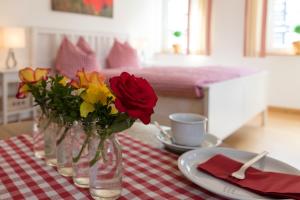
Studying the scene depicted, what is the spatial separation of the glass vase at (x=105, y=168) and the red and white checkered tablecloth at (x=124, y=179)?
1.1 inches

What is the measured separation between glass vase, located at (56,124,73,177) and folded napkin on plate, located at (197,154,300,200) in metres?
0.35

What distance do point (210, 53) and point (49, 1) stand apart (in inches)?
106

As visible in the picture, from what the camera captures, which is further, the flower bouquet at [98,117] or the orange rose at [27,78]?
the orange rose at [27,78]

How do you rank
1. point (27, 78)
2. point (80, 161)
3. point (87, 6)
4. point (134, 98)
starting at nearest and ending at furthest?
point (134, 98) < point (80, 161) < point (27, 78) < point (87, 6)

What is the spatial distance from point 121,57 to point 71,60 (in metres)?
0.87

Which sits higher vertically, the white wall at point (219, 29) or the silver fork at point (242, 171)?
the white wall at point (219, 29)

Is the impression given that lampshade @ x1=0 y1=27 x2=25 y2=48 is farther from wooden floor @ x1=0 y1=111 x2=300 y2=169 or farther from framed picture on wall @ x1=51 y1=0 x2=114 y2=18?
wooden floor @ x1=0 y1=111 x2=300 y2=169

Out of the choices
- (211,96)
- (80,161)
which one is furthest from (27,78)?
(211,96)

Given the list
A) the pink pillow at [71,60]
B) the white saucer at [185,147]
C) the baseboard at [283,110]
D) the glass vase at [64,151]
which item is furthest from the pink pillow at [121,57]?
the glass vase at [64,151]

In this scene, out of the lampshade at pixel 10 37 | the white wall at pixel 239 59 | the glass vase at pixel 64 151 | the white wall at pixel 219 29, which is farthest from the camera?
the white wall at pixel 239 59

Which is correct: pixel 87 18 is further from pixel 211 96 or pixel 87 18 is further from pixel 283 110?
pixel 283 110

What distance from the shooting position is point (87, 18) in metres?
4.34

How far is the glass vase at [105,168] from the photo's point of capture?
27.1 inches

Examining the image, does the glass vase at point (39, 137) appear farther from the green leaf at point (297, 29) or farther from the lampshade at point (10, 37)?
the green leaf at point (297, 29)
